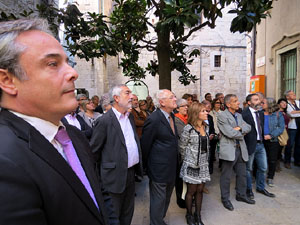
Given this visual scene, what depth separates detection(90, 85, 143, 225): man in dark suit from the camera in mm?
2543

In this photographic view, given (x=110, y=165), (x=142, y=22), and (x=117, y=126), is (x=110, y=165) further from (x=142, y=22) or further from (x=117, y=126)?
Answer: (x=142, y=22)

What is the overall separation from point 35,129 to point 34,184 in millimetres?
231

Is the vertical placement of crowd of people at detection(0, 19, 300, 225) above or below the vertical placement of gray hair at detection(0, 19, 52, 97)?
below

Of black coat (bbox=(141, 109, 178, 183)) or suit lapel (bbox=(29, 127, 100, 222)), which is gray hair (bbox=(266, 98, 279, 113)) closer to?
black coat (bbox=(141, 109, 178, 183))

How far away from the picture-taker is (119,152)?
2.57 m

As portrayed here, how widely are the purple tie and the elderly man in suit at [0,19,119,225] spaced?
0.24 feet

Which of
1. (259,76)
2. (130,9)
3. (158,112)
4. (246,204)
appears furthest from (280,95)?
(158,112)

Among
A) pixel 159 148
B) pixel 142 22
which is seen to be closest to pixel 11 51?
pixel 159 148

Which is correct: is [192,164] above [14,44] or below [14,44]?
below

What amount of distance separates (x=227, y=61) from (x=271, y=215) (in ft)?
47.4

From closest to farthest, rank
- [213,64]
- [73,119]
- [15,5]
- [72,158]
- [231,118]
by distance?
[72,158] < [231,118] < [73,119] < [15,5] < [213,64]

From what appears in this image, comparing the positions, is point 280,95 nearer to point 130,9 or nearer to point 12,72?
point 130,9

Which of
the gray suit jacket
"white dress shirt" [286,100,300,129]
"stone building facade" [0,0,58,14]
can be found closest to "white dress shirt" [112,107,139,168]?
the gray suit jacket

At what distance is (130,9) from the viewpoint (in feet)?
16.8
